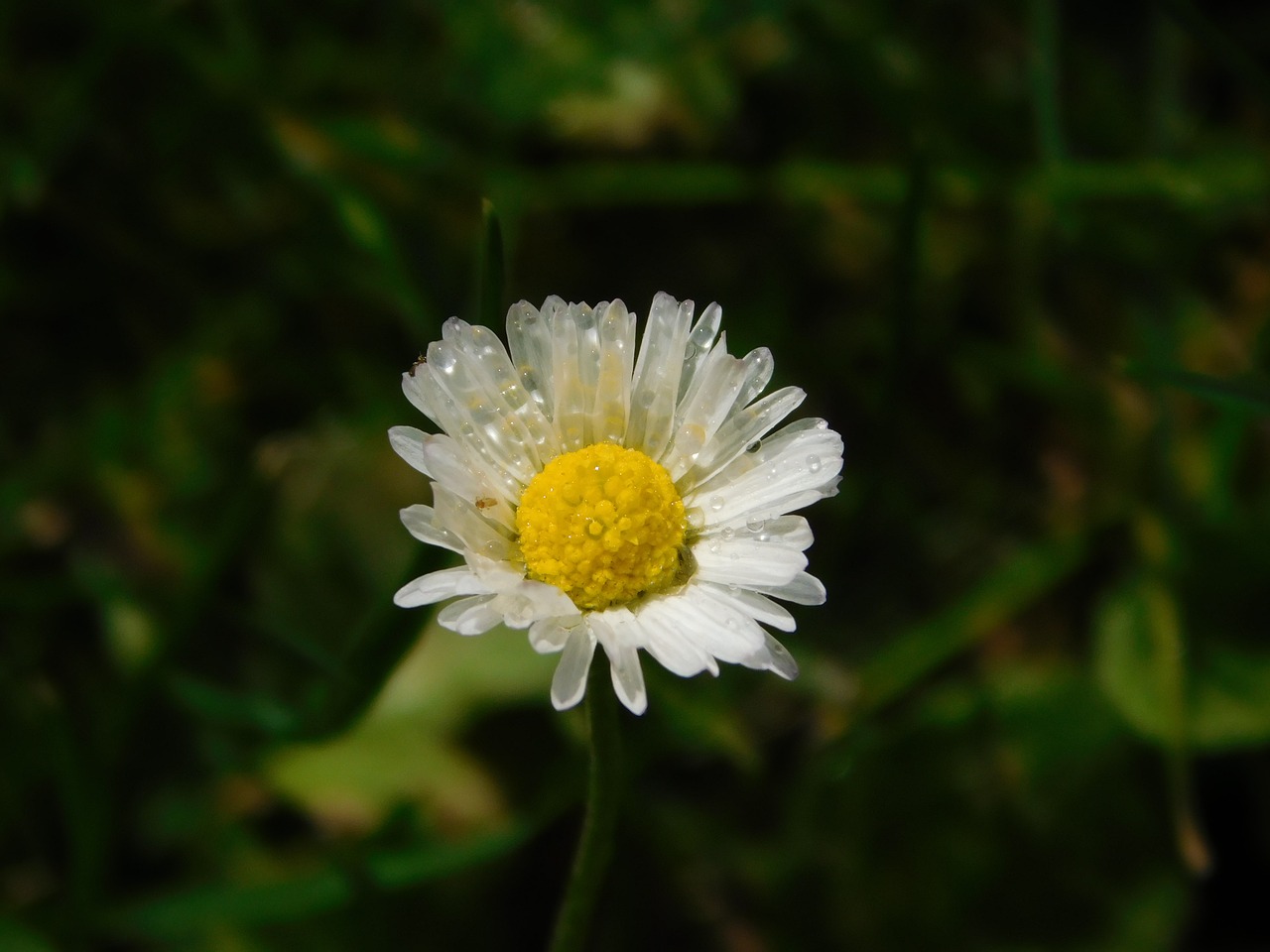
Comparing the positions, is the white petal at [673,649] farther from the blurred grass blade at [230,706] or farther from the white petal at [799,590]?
the blurred grass blade at [230,706]

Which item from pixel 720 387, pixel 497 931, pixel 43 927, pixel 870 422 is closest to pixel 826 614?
pixel 870 422

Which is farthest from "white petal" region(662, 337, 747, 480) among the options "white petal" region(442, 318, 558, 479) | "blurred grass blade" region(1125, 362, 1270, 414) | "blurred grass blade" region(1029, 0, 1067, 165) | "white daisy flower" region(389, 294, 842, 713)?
"blurred grass blade" region(1029, 0, 1067, 165)

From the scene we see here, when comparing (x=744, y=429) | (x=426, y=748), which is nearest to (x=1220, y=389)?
(x=744, y=429)

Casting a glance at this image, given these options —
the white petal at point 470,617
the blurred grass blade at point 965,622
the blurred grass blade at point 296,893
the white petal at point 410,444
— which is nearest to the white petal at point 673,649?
the white petal at point 470,617

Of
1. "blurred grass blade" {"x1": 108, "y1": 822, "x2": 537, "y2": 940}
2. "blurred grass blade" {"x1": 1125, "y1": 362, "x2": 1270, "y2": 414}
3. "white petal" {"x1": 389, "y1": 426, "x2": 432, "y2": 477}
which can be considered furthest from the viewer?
"blurred grass blade" {"x1": 108, "y1": 822, "x2": 537, "y2": 940}

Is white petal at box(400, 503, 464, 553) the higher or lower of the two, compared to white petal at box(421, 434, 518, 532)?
lower

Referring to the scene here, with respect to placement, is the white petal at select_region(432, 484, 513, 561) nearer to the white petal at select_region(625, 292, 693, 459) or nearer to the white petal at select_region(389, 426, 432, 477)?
the white petal at select_region(389, 426, 432, 477)

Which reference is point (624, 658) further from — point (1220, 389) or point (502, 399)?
point (1220, 389)

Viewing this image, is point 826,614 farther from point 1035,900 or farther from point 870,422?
point 1035,900
